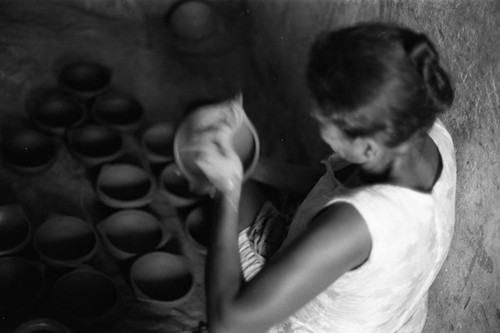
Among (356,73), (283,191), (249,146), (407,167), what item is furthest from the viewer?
(283,191)

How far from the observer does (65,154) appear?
2.56 metres

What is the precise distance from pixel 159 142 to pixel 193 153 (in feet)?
3.38

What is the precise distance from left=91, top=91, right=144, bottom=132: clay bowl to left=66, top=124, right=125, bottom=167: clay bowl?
0.05 m

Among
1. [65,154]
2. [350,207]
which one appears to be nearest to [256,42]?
[65,154]

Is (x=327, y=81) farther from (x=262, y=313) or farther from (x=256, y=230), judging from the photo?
(x=256, y=230)

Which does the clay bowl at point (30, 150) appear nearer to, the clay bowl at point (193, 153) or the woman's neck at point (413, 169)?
the clay bowl at point (193, 153)

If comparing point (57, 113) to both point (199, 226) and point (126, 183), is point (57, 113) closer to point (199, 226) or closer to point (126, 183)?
point (126, 183)

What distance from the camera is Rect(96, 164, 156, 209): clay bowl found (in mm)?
2352

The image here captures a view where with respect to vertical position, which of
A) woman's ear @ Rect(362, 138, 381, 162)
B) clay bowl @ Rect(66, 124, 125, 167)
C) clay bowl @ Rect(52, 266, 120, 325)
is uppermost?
woman's ear @ Rect(362, 138, 381, 162)

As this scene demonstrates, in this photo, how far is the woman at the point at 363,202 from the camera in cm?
111

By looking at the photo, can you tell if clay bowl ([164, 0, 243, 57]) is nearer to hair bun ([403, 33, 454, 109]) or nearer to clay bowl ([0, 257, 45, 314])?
clay bowl ([0, 257, 45, 314])

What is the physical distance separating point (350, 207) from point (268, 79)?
1.79m

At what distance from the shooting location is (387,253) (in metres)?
1.20

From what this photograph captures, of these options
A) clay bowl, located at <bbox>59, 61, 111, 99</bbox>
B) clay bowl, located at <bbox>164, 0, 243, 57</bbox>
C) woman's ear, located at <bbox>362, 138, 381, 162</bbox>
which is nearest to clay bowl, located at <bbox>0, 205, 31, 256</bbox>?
clay bowl, located at <bbox>59, 61, 111, 99</bbox>
